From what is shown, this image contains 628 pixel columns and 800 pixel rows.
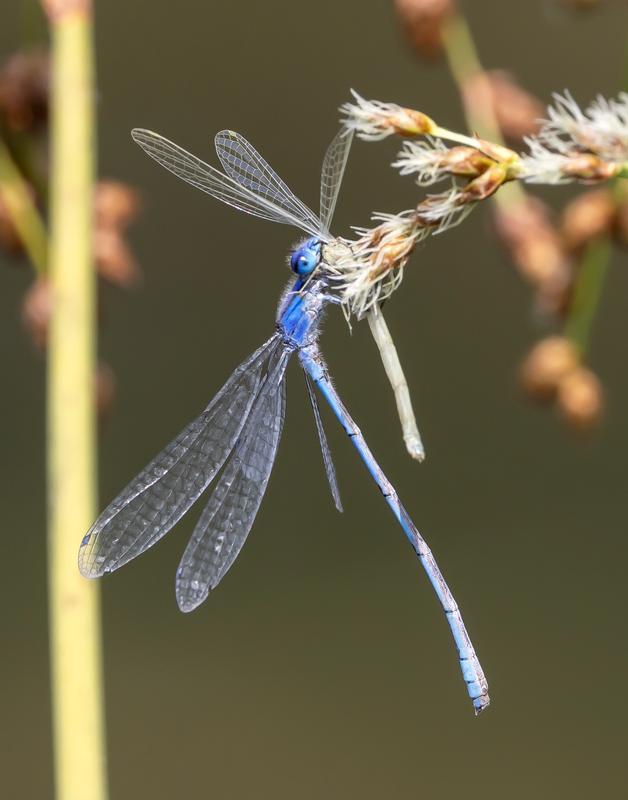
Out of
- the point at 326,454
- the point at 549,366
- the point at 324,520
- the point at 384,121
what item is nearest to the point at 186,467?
the point at 326,454

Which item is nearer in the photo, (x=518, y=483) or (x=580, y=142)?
(x=580, y=142)

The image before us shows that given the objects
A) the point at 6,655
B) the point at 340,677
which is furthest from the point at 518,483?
the point at 6,655

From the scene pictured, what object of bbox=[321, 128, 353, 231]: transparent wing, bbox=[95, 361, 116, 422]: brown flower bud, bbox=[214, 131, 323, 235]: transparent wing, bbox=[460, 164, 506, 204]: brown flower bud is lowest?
bbox=[460, 164, 506, 204]: brown flower bud

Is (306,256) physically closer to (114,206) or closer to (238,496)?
(114,206)

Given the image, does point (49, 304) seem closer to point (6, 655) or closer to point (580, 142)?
point (580, 142)

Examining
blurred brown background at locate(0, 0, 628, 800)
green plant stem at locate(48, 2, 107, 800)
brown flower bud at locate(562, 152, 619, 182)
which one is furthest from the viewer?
blurred brown background at locate(0, 0, 628, 800)

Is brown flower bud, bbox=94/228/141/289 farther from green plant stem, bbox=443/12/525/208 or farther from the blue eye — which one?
green plant stem, bbox=443/12/525/208

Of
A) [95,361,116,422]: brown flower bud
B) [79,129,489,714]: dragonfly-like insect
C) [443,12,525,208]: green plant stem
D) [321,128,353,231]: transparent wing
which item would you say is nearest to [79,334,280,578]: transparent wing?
[79,129,489,714]: dragonfly-like insect
